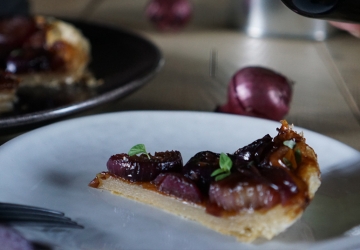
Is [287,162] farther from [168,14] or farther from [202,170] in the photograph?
[168,14]

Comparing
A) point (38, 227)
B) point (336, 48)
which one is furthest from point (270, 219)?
point (336, 48)

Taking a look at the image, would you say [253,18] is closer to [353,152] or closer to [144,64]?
[144,64]

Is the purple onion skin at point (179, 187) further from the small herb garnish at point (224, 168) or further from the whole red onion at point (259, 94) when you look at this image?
the whole red onion at point (259, 94)

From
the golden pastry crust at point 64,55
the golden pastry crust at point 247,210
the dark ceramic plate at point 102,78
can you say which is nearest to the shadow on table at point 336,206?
the golden pastry crust at point 247,210

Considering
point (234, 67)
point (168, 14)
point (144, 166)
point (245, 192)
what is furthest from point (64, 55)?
Answer: point (245, 192)

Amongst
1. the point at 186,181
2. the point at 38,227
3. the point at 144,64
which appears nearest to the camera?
the point at 38,227

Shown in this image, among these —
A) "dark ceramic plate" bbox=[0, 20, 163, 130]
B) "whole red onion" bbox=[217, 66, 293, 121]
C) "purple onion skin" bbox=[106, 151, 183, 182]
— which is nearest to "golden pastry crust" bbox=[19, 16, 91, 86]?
"dark ceramic plate" bbox=[0, 20, 163, 130]

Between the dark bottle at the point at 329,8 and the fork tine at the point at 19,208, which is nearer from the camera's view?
the fork tine at the point at 19,208
